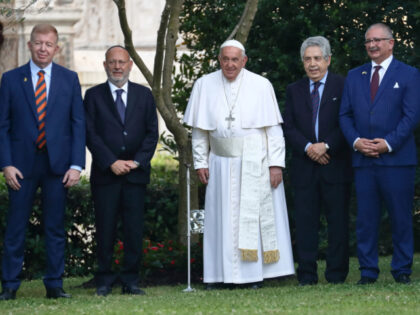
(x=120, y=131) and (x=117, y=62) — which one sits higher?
(x=117, y=62)

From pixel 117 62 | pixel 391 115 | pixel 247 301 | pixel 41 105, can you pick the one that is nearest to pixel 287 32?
pixel 391 115

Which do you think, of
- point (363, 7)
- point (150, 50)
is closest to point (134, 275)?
point (363, 7)

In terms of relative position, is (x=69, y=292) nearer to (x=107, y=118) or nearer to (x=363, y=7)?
(x=107, y=118)

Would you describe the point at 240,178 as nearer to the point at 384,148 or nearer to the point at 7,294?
the point at 384,148

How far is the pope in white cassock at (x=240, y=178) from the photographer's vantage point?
997 centimetres

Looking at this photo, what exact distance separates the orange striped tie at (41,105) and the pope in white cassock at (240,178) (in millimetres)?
1616

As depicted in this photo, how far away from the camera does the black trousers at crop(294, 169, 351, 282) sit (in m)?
9.91

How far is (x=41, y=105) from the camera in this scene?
30.2 feet

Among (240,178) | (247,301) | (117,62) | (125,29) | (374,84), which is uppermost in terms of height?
(125,29)

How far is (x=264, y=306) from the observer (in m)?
8.27

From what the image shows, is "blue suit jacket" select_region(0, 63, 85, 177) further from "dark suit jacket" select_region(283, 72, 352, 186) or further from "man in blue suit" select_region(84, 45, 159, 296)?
"dark suit jacket" select_region(283, 72, 352, 186)

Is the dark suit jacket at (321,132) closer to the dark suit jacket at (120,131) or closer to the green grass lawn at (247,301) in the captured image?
the green grass lawn at (247,301)

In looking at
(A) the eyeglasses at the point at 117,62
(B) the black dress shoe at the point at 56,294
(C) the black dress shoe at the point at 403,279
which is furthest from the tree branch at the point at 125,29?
(C) the black dress shoe at the point at 403,279

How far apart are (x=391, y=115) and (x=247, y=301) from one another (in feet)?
7.25
